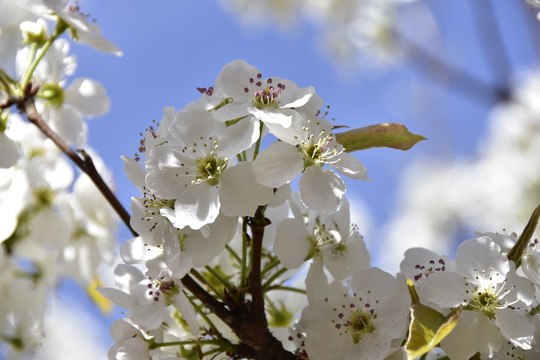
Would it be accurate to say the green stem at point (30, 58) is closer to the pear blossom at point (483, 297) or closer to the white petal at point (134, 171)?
the white petal at point (134, 171)

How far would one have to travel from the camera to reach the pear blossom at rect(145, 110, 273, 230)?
0.57m

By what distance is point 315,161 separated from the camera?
0.60 meters

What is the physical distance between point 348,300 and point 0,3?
1.12 m

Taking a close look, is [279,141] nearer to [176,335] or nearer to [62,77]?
[176,335]

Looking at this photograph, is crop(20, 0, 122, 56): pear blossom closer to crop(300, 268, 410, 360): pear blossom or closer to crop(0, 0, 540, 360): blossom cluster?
crop(0, 0, 540, 360): blossom cluster

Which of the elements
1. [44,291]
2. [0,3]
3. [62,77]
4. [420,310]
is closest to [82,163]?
[62,77]

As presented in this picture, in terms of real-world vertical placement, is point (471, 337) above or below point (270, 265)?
below

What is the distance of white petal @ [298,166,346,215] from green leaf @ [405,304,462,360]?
0.13m

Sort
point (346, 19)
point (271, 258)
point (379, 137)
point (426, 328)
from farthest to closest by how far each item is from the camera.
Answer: point (346, 19) → point (271, 258) → point (379, 137) → point (426, 328)

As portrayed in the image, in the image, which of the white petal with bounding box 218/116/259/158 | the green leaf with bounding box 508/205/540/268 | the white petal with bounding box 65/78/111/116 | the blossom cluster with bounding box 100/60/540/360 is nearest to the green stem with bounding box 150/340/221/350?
the blossom cluster with bounding box 100/60/540/360

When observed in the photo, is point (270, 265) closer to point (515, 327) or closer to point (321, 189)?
point (321, 189)

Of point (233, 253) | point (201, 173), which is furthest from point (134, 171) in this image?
point (233, 253)

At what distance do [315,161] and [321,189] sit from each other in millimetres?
29

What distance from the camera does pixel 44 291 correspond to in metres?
1.23
